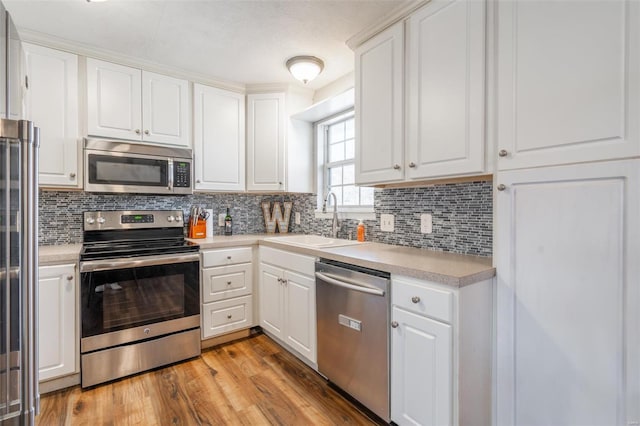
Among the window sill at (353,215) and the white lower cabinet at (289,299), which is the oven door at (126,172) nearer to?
the white lower cabinet at (289,299)

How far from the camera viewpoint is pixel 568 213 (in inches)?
47.0

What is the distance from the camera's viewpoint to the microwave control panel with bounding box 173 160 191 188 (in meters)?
2.60

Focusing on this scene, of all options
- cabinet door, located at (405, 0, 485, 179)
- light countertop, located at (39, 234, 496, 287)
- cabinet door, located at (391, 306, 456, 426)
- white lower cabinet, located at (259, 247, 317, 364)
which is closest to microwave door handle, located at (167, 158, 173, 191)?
light countertop, located at (39, 234, 496, 287)

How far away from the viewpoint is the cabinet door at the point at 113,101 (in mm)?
2270

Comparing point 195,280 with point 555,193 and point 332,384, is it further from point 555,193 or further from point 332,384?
point 555,193

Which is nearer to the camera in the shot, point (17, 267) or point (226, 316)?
point (17, 267)

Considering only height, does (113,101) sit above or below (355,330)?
above

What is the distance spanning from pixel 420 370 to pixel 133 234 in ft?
7.75

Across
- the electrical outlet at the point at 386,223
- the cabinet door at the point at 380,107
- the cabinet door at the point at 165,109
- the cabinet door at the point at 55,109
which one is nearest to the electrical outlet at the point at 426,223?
the electrical outlet at the point at 386,223

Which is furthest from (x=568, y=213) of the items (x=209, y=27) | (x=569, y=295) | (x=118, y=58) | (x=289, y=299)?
(x=118, y=58)

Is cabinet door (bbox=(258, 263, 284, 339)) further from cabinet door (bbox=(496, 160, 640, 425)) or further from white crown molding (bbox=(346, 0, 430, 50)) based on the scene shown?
white crown molding (bbox=(346, 0, 430, 50))

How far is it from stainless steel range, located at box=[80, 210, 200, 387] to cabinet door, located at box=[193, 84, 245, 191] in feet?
2.01

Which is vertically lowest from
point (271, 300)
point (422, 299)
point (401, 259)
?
point (271, 300)

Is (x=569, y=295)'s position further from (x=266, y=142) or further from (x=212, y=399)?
(x=266, y=142)
